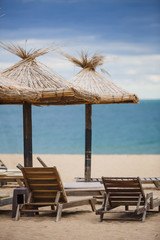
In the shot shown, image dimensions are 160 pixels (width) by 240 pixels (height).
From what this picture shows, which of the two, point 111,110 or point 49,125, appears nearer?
point 49,125

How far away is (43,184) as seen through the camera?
4.04m

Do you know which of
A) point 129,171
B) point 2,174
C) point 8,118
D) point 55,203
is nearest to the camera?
point 55,203

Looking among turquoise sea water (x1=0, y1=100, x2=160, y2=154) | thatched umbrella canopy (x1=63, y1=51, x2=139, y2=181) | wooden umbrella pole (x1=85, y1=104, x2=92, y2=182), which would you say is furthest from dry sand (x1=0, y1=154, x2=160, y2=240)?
turquoise sea water (x1=0, y1=100, x2=160, y2=154)

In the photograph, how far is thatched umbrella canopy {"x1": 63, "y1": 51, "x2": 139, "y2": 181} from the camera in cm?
668

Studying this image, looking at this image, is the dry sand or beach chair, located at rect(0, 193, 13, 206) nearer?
the dry sand

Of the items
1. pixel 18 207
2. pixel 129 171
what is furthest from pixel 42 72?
pixel 129 171

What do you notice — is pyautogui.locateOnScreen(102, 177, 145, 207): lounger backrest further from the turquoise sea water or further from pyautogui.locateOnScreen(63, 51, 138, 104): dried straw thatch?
the turquoise sea water

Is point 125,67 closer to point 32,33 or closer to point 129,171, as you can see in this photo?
point 32,33

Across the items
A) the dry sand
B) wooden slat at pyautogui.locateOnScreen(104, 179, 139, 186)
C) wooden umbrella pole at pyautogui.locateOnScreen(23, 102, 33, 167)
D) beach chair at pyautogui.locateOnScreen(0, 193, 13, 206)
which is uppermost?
wooden umbrella pole at pyautogui.locateOnScreen(23, 102, 33, 167)

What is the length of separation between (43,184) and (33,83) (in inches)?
74.7

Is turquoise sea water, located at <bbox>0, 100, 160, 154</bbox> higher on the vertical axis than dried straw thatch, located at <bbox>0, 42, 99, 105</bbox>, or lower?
lower

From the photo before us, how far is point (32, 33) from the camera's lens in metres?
37.1

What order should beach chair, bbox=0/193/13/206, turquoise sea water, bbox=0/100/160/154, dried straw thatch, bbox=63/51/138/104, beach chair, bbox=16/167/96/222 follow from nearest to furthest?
beach chair, bbox=16/167/96/222
beach chair, bbox=0/193/13/206
dried straw thatch, bbox=63/51/138/104
turquoise sea water, bbox=0/100/160/154

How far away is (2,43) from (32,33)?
106 ft
